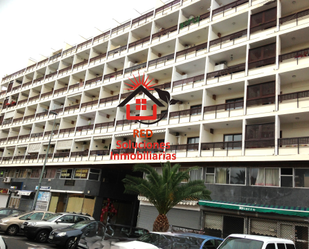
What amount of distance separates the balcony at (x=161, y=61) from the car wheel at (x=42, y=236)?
62.5 feet

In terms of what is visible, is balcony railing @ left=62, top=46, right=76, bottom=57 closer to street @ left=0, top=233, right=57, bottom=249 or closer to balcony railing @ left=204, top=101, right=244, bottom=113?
balcony railing @ left=204, top=101, right=244, bottom=113

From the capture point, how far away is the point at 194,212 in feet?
69.4

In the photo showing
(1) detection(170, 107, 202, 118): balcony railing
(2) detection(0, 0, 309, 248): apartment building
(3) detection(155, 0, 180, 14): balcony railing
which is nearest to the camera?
(2) detection(0, 0, 309, 248): apartment building

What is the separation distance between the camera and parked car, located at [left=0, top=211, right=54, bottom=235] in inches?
656

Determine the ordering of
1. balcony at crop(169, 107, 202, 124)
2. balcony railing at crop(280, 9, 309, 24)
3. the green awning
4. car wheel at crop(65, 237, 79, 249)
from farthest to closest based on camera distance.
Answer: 1. balcony at crop(169, 107, 202, 124)
2. balcony railing at crop(280, 9, 309, 24)
3. the green awning
4. car wheel at crop(65, 237, 79, 249)

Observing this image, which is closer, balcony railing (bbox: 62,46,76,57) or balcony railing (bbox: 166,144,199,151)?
balcony railing (bbox: 166,144,199,151)

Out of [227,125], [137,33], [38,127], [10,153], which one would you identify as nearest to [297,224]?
[227,125]

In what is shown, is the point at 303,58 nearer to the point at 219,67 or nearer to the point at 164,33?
the point at 219,67

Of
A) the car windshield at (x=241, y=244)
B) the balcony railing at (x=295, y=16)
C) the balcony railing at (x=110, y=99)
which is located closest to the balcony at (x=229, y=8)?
the balcony railing at (x=295, y=16)

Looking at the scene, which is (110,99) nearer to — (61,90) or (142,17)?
(142,17)

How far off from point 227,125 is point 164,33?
42.9ft

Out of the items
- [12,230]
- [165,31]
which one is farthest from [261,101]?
[12,230]

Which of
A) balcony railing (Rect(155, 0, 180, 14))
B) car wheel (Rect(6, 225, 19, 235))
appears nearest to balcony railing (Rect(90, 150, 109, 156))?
car wheel (Rect(6, 225, 19, 235))

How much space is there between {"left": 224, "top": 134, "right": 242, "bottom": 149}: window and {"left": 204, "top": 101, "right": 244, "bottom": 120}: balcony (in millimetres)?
2012
